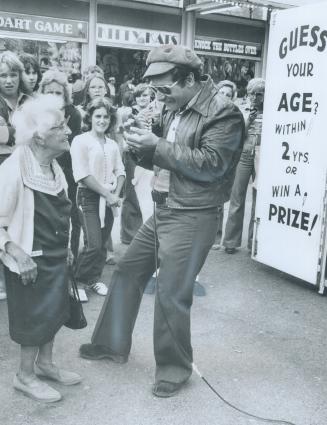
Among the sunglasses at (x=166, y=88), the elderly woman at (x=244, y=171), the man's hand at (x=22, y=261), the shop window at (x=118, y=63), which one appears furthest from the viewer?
the shop window at (x=118, y=63)

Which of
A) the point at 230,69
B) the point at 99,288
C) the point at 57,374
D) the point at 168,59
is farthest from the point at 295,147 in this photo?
the point at 230,69

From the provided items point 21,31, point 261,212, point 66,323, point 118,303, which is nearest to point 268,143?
point 261,212

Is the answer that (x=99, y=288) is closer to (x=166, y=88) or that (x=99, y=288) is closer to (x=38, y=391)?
(x=38, y=391)

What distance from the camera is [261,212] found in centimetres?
594

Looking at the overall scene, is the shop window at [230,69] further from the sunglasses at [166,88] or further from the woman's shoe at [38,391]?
the woman's shoe at [38,391]

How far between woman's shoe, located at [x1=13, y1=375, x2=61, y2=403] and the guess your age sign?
278 centimetres

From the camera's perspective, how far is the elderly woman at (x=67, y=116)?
17.1ft

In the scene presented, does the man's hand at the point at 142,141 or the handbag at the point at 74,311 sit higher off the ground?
the man's hand at the point at 142,141

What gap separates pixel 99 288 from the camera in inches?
206

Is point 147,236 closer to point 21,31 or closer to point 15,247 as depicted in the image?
point 15,247

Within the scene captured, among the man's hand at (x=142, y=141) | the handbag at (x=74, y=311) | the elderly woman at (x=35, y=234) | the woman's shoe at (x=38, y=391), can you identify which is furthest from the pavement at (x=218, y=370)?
the man's hand at (x=142, y=141)

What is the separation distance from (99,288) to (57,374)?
1.63 meters

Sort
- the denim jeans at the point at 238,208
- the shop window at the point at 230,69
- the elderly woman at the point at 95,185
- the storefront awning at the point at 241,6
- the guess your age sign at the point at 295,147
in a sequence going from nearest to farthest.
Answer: the elderly woman at the point at 95,185
the guess your age sign at the point at 295,147
the denim jeans at the point at 238,208
the storefront awning at the point at 241,6
the shop window at the point at 230,69

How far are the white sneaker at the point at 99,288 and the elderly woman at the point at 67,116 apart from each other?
51 centimetres
